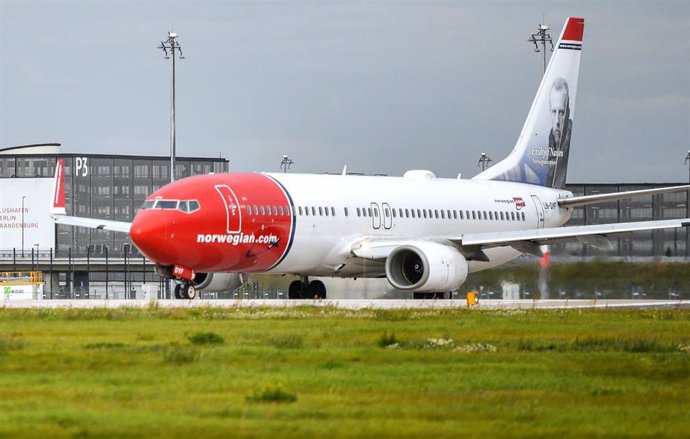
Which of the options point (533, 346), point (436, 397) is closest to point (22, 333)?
point (533, 346)

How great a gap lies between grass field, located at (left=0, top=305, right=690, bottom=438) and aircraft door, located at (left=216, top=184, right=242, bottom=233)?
44.0ft

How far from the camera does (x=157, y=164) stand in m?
151

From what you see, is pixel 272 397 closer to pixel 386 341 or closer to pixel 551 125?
pixel 386 341

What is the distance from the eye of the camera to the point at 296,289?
50.1m

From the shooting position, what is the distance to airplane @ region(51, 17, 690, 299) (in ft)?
143

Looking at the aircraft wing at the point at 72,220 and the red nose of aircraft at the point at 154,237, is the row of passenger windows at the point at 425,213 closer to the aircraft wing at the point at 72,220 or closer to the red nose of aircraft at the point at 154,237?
the red nose of aircraft at the point at 154,237

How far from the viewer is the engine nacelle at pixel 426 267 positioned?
150 ft

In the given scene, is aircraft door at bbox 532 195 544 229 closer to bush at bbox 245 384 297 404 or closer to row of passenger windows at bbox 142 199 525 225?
row of passenger windows at bbox 142 199 525 225

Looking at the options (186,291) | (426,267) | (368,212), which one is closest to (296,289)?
(368,212)

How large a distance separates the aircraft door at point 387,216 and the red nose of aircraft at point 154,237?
30.2ft

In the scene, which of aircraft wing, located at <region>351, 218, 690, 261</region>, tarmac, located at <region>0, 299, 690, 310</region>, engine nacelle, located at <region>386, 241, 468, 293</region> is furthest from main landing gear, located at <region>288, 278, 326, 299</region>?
tarmac, located at <region>0, 299, 690, 310</region>

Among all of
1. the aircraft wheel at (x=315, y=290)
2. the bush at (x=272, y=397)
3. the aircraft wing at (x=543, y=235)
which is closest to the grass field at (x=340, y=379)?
the bush at (x=272, y=397)

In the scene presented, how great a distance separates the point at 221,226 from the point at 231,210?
0.64 m

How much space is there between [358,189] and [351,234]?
1943 mm
